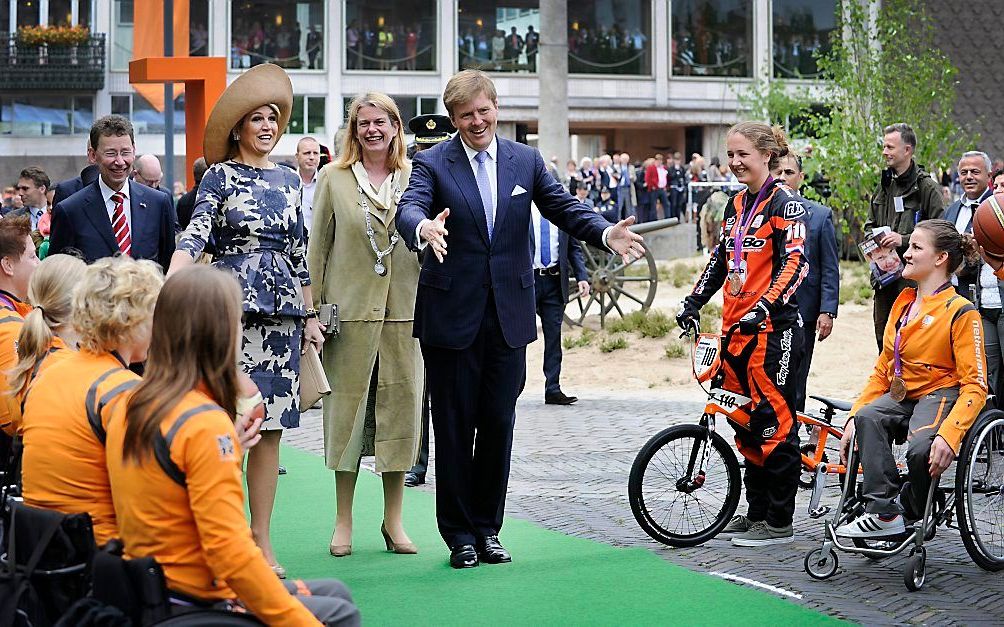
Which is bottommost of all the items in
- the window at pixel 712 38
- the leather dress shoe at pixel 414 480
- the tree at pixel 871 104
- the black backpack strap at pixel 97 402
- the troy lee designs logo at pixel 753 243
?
the leather dress shoe at pixel 414 480

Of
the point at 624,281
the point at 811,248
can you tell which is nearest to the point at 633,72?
the point at 624,281

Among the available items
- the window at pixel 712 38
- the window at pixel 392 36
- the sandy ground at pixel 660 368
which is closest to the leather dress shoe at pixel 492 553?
the sandy ground at pixel 660 368

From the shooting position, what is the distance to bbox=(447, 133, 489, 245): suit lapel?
6.11m

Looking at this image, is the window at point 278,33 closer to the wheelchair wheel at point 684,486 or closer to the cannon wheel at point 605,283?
the cannon wheel at point 605,283

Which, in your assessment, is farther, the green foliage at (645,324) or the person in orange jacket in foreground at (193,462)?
the green foliage at (645,324)

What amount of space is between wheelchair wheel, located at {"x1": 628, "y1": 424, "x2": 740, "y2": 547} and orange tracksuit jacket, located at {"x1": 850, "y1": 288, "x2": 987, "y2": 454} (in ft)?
2.38

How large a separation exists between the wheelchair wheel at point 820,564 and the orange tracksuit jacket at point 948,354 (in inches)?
26.2

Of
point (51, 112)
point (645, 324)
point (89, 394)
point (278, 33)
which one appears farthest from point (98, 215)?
point (51, 112)

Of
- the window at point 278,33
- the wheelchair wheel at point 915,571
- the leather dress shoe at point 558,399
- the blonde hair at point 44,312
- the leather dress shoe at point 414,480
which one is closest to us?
the blonde hair at point 44,312

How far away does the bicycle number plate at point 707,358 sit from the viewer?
6.58 meters

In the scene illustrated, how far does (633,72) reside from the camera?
157ft

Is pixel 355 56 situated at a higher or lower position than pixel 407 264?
higher

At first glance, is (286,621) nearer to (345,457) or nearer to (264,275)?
(264,275)

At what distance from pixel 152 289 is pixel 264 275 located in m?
2.09
